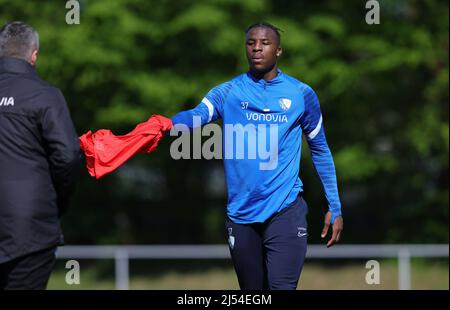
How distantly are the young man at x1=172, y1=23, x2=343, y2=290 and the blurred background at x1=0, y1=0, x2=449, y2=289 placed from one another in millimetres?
8241

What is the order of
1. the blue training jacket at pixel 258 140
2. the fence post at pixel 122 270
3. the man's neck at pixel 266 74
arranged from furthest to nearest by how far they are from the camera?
the fence post at pixel 122 270 → the man's neck at pixel 266 74 → the blue training jacket at pixel 258 140

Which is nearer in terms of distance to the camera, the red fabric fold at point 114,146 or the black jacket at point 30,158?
the black jacket at point 30,158

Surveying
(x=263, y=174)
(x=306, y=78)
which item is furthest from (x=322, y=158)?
(x=306, y=78)

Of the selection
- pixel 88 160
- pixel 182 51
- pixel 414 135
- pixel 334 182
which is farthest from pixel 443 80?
pixel 88 160

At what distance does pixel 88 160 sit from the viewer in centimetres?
532

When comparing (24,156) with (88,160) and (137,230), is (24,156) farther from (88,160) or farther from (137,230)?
(137,230)

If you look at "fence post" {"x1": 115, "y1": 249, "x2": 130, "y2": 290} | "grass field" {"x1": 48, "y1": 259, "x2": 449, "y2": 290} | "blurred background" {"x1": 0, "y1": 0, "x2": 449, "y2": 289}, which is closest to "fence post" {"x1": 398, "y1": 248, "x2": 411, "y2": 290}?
"grass field" {"x1": 48, "y1": 259, "x2": 449, "y2": 290}

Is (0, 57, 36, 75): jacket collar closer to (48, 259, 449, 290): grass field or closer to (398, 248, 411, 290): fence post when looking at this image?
(398, 248, 411, 290): fence post

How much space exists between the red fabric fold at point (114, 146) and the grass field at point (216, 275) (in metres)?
8.47

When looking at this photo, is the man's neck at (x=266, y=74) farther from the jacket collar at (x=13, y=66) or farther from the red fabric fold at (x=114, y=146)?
the jacket collar at (x=13, y=66)

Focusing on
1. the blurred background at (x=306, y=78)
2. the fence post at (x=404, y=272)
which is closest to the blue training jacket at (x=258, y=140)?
the fence post at (x=404, y=272)

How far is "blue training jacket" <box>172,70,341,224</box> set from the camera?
5.37 m

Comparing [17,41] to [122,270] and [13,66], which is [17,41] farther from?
[122,270]

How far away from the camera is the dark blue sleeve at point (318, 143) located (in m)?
5.54
